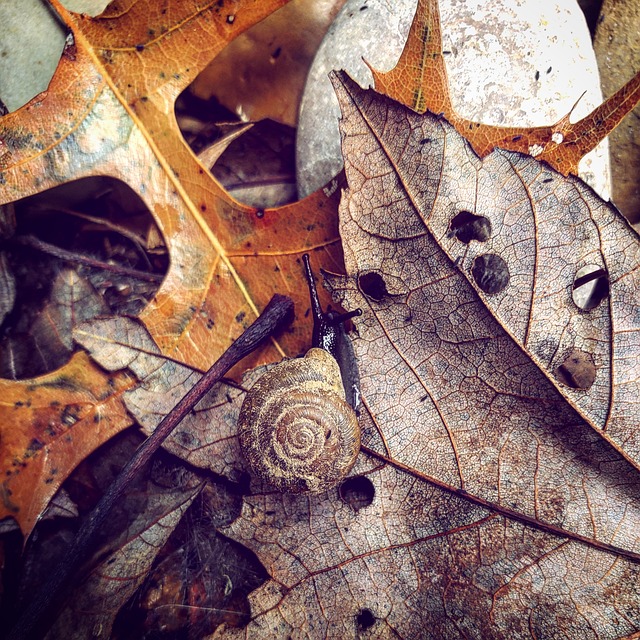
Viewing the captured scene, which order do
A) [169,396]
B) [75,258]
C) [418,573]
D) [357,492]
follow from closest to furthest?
[418,573] < [357,492] < [169,396] < [75,258]

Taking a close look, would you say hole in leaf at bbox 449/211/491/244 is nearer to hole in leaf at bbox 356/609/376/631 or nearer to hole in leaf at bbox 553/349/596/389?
hole in leaf at bbox 553/349/596/389

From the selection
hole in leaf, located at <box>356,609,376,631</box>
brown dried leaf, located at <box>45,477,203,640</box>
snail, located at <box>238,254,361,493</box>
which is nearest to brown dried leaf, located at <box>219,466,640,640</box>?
hole in leaf, located at <box>356,609,376,631</box>

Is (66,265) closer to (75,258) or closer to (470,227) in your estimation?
(75,258)

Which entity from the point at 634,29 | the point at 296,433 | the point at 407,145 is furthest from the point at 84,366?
the point at 634,29

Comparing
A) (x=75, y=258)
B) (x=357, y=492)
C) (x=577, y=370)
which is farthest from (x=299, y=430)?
(x=75, y=258)

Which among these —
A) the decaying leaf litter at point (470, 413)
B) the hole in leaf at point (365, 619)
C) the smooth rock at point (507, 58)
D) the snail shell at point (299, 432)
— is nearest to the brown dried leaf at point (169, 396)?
the snail shell at point (299, 432)

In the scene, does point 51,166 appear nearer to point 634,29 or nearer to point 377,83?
point 377,83

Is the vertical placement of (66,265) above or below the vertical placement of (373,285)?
above
